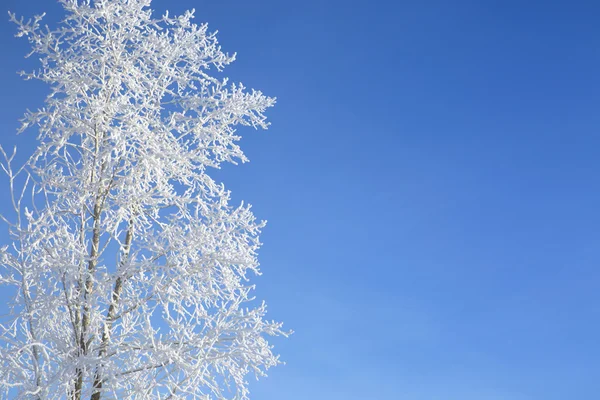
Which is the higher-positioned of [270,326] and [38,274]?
[38,274]

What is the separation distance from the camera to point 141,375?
6434 millimetres

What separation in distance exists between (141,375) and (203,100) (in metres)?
3.04

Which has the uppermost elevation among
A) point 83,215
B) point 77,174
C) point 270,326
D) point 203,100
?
point 203,100

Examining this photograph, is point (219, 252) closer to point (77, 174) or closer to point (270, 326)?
point (270, 326)

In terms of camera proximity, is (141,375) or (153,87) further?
(153,87)

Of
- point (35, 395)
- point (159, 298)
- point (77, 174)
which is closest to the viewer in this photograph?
point (35, 395)

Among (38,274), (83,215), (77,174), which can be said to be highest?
(77,174)

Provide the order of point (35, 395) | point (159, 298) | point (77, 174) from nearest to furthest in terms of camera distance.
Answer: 1. point (35, 395)
2. point (159, 298)
3. point (77, 174)

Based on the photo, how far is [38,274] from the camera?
254 inches

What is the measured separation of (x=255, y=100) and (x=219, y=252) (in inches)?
73.3

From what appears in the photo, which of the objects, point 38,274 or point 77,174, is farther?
point 77,174

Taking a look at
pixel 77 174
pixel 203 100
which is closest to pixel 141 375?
pixel 77 174

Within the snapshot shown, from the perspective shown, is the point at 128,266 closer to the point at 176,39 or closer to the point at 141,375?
the point at 141,375

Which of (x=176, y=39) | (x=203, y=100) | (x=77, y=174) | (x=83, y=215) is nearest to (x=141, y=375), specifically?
(x=83, y=215)
